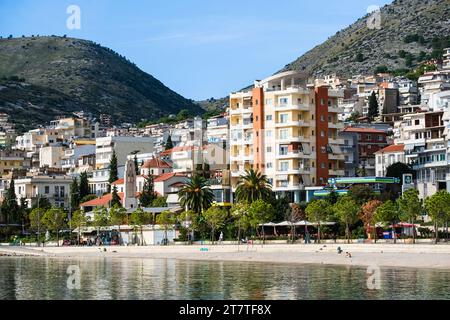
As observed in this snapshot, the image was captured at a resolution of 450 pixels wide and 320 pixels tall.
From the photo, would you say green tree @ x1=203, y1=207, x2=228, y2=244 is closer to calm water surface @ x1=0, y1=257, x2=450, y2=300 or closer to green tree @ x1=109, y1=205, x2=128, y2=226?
green tree @ x1=109, y1=205, x2=128, y2=226

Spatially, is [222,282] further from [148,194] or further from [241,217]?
[148,194]

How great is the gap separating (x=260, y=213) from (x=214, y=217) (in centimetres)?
604

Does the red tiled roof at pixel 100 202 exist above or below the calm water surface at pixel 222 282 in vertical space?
above

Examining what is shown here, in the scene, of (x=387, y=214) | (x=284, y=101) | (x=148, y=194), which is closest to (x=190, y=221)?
(x=284, y=101)

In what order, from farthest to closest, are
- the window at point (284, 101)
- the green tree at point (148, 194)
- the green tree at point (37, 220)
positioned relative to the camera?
the green tree at point (148, 194)
the green tree at point (37, 220)
the window at point (284, 101)

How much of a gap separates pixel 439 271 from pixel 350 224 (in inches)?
1267

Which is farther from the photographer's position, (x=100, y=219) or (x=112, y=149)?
(x=112, y=149)

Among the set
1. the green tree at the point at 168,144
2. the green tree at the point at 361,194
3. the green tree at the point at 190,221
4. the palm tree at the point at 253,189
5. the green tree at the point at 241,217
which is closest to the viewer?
the green tree at the point at 241,217

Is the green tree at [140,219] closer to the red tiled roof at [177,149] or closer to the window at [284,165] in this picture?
the window at [284,165]

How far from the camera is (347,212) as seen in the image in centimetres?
10125

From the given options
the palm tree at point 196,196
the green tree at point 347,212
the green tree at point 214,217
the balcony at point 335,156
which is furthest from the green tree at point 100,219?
the green tree at point 347,212

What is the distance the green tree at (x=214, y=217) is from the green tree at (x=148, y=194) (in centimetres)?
3239

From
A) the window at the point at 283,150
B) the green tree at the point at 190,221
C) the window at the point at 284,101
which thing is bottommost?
the green tree at the point at 190,221

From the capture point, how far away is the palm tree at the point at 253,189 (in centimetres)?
11850
